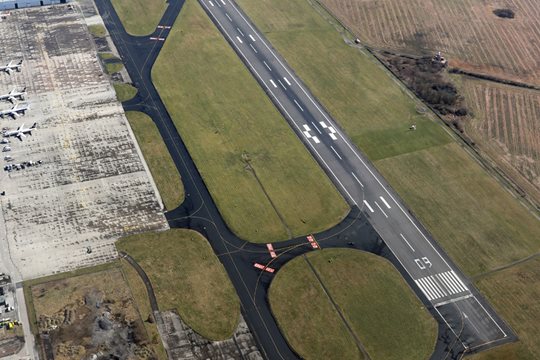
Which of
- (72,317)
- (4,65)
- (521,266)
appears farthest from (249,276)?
(4,65)

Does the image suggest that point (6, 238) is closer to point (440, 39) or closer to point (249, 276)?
point (249, 276)

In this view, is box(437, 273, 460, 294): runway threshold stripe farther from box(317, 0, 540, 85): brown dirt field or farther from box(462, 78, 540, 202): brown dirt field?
box(317, 0, 540, 85): brown dirt field

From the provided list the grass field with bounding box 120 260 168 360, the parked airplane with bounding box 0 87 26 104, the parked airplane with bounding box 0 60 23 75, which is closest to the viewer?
the grass field with bounding box 120 260 168 360

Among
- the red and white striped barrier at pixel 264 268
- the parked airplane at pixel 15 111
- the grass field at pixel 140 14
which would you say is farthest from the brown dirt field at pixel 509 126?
the parked airplane at pixel 15 111

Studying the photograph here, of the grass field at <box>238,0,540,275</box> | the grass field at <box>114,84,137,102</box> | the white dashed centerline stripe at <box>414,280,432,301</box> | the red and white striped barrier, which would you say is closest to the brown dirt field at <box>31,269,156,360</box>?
the red and white striped barrier

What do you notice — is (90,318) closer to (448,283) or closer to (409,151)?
(448,283)

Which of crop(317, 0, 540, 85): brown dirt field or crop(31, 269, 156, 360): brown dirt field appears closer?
crop(31, 269, 156, 360): brown dirt field
